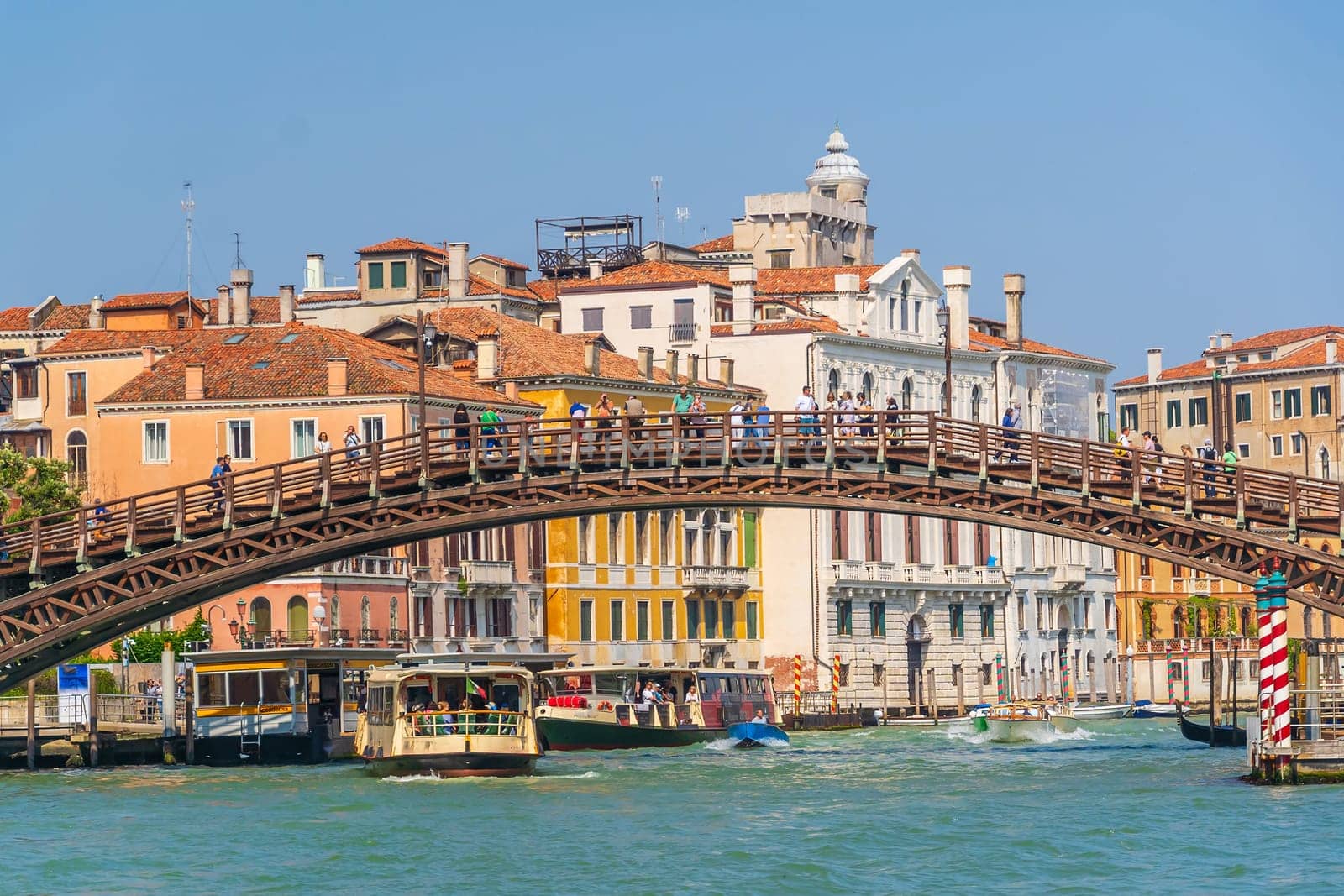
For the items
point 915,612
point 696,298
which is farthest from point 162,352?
point 915,612

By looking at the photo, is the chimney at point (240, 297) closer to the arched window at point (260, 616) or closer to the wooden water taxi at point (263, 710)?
the arched window at point (260, 616)

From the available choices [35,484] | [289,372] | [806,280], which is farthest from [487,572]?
[806,280]

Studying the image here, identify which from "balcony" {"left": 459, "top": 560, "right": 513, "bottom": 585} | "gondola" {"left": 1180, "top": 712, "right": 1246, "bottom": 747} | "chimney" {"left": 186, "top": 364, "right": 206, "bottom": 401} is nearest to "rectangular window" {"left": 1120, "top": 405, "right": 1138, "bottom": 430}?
"balcony" {"left": 459, "top": 560, "right": 513, "bottom": 585}

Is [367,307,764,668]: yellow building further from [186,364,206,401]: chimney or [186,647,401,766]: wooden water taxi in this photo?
[186,647,401,766]: wooden water taxi

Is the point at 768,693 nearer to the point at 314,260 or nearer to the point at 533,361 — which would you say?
the point at 533,361

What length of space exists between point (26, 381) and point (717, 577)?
2053 cm

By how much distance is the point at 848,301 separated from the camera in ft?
328

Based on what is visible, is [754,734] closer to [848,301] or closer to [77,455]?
[77,455]

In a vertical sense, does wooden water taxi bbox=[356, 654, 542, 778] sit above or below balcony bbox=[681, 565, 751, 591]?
below

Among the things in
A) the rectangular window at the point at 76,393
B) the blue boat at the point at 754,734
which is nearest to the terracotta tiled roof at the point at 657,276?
the rectangular window at the point at 76,393

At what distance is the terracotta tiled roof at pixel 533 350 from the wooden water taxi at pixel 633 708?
13321mm

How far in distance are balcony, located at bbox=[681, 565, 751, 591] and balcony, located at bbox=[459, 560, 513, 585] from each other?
29.7 ft

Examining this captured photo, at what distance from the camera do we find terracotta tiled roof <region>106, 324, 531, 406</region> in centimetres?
8006

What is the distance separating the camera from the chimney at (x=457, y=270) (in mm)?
96625
